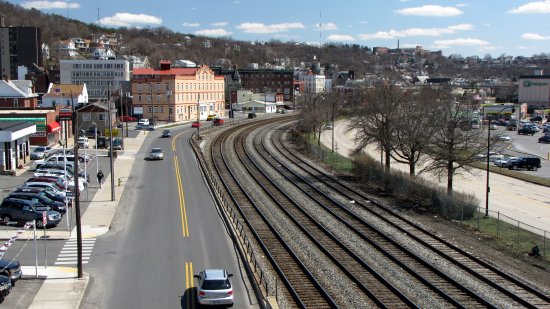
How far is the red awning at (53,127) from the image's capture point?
59078mm

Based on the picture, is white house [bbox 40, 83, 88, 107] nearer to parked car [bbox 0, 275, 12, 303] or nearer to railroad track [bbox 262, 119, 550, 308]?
railroad track [bbox 262, 119, 550, 308]

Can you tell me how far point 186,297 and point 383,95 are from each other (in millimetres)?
36469

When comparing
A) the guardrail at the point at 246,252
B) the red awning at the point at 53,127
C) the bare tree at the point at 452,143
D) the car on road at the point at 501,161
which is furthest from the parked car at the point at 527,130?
the guardrail at the point at 246,252

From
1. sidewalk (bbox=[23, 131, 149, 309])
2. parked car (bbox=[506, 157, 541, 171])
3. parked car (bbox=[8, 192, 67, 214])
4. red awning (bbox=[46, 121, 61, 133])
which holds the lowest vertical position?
parked car (bbox=[506, 157, 541, 171])

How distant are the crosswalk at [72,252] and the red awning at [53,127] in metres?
34.6

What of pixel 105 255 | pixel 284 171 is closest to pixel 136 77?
pixel 284 171

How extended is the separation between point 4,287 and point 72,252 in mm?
6235

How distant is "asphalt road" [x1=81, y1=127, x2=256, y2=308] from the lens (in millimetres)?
20125

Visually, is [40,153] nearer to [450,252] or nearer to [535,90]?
[450,252]

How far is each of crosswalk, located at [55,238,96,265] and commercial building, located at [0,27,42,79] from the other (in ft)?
463

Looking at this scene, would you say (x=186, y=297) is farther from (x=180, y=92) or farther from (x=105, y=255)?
(x=180, y=92)

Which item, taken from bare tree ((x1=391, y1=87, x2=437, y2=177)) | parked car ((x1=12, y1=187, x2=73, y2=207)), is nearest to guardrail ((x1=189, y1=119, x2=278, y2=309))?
parked car ((x1=12, y1=187, x2=73, y2=207))

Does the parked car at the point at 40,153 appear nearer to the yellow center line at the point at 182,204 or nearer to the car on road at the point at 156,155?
the car on road at the point at 156,155

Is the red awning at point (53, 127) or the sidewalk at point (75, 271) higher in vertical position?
the red awning at point (53, 127)
